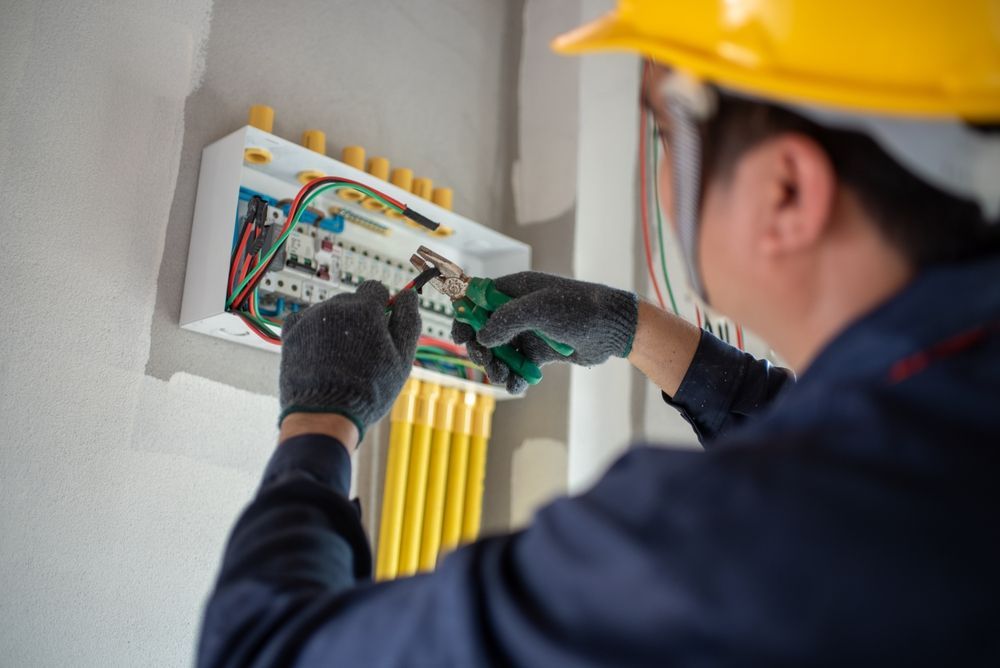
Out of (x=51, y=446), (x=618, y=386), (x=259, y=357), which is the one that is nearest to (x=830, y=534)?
(x=51, y=446)

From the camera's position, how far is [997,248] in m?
0.60

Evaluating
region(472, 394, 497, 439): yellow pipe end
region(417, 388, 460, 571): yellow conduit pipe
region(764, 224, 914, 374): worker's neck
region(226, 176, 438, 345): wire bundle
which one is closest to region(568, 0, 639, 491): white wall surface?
region(472, 394, 497, 439): yellow pipe end

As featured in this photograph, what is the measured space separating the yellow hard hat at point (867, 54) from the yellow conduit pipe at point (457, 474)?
1399 millimetres

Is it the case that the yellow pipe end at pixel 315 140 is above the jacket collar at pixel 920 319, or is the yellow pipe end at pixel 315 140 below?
above

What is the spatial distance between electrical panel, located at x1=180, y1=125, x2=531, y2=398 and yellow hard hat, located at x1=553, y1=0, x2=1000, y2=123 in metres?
1.13

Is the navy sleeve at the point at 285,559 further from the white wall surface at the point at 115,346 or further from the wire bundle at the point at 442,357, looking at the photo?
the wire bundle at the point at 442,357

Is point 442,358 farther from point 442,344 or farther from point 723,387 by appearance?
point 723,387

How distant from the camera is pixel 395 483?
187 cm

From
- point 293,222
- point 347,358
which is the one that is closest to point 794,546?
point 347,358

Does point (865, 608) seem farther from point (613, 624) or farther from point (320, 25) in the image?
point (320, 25)

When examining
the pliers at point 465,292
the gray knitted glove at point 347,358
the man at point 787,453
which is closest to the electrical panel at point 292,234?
the pliers at point 465,292

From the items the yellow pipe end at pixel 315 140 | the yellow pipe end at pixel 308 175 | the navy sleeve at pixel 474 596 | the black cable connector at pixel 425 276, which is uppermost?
the yellow pipe end at pixel 315 140

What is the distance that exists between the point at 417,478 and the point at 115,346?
0.70 m

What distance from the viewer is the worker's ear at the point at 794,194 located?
629 mm
